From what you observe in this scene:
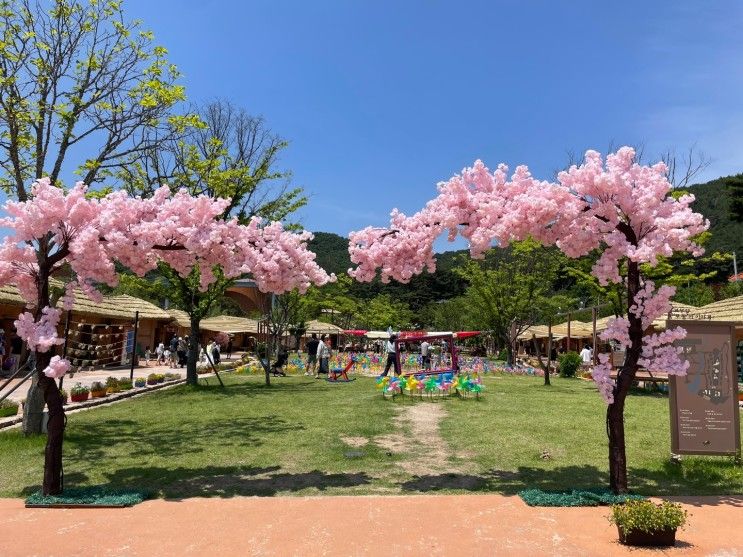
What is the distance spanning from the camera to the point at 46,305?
24.7 ft

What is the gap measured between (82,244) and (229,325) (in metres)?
39.7

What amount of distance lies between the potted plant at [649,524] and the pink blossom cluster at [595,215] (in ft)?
6.95

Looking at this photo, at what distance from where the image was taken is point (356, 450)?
31.6ft

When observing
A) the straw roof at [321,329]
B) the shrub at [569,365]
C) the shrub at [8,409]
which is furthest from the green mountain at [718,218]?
the shrub at [8,409]

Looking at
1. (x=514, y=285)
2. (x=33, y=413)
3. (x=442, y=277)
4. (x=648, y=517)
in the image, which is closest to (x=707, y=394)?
(x=648, y=517)

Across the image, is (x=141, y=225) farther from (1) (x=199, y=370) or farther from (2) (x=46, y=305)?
(1) (x=199, y=370)

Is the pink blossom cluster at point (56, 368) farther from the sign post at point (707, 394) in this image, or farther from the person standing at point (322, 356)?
the person standing at point (322, 356)

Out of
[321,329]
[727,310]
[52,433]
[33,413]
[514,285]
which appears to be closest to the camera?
[52,433]

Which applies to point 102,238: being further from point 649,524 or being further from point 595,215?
point 649,524

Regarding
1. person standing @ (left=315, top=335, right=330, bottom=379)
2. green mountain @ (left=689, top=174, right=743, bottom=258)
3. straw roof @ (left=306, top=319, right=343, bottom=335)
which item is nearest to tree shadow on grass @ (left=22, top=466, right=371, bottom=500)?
person standing @ (left=315, top=335, right=330, bottom=379)

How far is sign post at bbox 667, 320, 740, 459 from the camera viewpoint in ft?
28.9

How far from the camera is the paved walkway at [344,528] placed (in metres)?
5.26

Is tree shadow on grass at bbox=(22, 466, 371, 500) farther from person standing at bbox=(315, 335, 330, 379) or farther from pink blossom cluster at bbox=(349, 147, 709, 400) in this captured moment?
person standing at bbox=(315, 335, 330, 379)

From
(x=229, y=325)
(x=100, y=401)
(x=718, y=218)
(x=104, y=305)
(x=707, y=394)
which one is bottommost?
(x=100, y=401)
